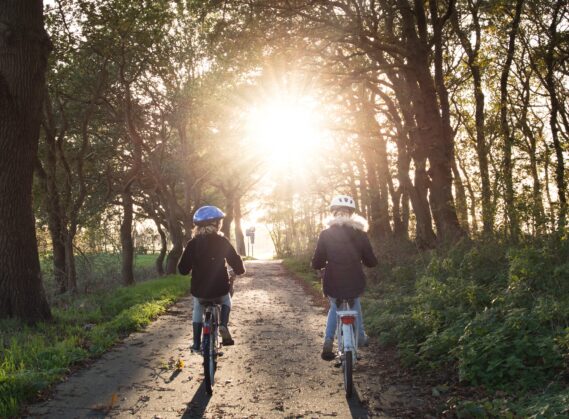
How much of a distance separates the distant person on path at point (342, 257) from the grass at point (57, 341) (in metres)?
3.44

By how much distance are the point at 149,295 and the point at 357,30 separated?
918cm

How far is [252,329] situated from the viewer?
10.3 meters

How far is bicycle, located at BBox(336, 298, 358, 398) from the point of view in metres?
5.79

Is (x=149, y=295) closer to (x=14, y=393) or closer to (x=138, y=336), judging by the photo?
(x=138, y=336)

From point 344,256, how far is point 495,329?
2.03 m

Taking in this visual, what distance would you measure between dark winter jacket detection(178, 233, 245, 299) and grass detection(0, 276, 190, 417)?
2038 mm

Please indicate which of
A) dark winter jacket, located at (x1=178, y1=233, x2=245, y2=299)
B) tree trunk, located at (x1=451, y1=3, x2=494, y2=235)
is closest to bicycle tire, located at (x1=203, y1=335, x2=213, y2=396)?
dark winter jacket, located at (x1=178, y1=233, x2=245, y2=299)

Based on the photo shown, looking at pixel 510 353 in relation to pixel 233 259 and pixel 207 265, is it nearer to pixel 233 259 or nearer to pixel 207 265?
pixel 233 259

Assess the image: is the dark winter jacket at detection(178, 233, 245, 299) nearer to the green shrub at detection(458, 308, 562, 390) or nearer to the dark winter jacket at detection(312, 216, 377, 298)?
the dark winter jacket at detection(312, 216, 377, 298)

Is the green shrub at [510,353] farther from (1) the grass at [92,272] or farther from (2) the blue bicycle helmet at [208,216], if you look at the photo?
(1) the grass at [92,272]

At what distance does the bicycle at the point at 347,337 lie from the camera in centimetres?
579

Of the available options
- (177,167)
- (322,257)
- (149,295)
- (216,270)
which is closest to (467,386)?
(322,257)

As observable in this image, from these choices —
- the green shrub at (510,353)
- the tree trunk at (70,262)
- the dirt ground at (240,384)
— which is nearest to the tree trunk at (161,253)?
the tree trunk at (70,262)

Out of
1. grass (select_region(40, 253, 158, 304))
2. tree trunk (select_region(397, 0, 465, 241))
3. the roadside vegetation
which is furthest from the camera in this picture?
grass (select_region(40, 253, 158, 304))
